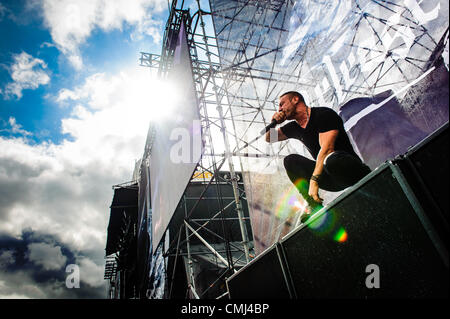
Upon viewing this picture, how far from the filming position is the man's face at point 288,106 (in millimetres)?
3111

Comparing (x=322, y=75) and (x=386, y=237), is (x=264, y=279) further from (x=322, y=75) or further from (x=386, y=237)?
(x=322, y=75)

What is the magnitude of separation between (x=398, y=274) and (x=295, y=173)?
1.82 meters

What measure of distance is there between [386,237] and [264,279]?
135cm

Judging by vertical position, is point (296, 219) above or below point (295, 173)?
below

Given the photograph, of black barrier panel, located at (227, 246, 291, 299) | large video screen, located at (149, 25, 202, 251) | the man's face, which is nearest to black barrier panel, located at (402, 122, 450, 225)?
black barrier panel, located at (227, 246, 291, 299)

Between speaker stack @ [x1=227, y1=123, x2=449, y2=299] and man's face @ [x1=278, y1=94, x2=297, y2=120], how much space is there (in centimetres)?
184

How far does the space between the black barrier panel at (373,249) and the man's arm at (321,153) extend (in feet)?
3.23

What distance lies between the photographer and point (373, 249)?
1213mm

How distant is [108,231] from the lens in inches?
499

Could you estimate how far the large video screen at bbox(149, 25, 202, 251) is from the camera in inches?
159

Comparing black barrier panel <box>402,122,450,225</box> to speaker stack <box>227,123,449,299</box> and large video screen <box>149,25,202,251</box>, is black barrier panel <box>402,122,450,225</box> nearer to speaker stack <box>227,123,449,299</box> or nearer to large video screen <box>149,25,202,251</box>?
speaker stack <box>227,123,449,299</box>

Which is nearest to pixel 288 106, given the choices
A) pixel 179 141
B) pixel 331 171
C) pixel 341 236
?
pixel 331 171
